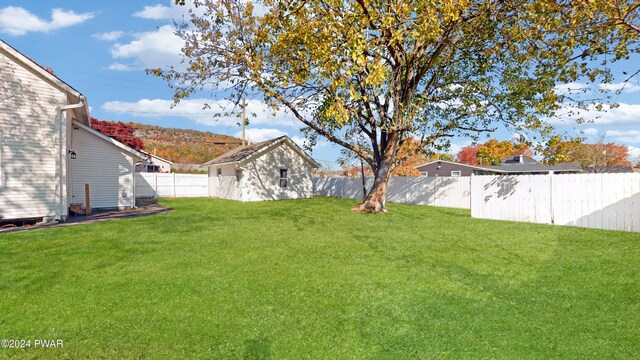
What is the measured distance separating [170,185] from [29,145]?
16456mm

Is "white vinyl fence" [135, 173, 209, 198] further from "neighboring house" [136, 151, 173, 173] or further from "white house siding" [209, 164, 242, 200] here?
"neighboring house" [136, 151, 173, 173]

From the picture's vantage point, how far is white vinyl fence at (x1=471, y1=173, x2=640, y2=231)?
10.1 metres

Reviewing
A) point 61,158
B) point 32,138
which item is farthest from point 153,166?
point 32,138

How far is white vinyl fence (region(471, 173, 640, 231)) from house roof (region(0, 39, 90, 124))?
15.3 metres

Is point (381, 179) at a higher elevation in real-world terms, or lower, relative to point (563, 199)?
higher

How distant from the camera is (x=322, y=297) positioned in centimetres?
474

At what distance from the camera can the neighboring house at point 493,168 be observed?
31.2m

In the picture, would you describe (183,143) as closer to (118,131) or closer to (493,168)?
(118,131)

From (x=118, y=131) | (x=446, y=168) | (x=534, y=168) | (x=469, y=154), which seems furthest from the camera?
Answer: (x=469, y=154)

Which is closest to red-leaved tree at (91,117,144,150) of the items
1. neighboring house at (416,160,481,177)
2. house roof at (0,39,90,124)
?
house roof at (0,39,90,124)

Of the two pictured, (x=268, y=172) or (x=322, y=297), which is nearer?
(x=322, y=297)

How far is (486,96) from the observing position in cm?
1498

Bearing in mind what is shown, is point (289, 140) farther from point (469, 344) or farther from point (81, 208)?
point (469, 344)

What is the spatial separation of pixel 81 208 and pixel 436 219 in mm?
14441
